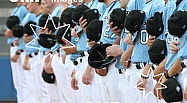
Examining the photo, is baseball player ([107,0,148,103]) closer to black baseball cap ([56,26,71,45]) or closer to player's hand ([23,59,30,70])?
black baseball cap ([56,26,71,45])

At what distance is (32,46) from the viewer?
9.64 metres

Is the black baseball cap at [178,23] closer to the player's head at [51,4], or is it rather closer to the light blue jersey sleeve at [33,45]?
the player's head at [51,4]

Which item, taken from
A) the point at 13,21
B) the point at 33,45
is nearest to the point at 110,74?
the point at 33,45

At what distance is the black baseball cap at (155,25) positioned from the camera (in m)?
5.28

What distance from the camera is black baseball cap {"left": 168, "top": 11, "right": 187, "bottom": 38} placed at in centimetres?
475

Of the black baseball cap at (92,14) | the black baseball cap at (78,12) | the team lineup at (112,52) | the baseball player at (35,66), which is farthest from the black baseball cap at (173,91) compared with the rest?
the baseball player at (35,66)

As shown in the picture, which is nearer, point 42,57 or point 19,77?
point 42,57

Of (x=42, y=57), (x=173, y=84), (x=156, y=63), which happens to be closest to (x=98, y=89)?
(x=156, y=63)

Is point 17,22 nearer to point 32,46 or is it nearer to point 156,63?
point 32,46

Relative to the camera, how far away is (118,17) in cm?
598

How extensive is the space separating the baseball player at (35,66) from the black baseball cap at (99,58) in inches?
121

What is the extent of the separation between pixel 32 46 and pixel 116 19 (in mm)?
3827

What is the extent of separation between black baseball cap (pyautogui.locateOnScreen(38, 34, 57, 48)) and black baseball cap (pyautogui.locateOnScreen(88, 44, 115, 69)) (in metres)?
2.24

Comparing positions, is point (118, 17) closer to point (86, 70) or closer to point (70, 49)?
point (86, 70)
